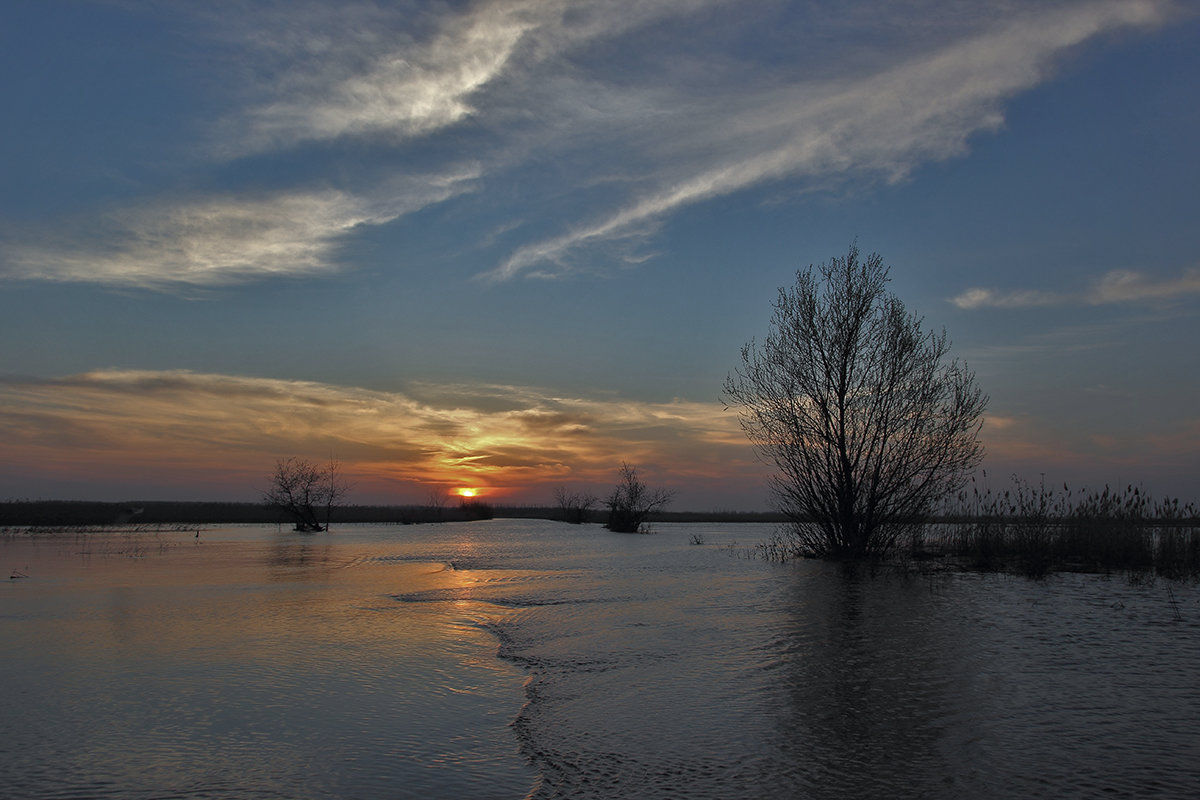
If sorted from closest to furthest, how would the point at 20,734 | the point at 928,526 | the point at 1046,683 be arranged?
1. the point at 20,734
2. the point at 1046,683
3. the point at 928,526

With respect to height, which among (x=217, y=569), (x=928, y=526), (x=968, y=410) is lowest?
(x=217, y=569)

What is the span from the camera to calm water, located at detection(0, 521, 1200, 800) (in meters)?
4.74

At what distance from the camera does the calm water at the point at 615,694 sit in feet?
15.6

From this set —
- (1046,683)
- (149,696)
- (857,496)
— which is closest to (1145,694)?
(1046,683)

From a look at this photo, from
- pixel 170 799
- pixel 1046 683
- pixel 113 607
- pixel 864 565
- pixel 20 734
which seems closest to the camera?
pixel 170 799

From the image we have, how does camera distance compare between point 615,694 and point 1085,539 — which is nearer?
point 615,694

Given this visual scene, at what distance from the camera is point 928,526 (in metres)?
21.7

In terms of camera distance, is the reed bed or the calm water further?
the reed bed

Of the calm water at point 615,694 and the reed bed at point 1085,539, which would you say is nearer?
the calm water at point 615,694

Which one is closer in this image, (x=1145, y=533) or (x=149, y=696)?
(x=149, y=696)

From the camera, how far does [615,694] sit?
6.79 metres

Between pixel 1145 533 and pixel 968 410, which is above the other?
pixel 968 410

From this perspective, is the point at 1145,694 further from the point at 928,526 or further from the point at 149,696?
the point at 928,526

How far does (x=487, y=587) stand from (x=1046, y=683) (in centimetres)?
1114
